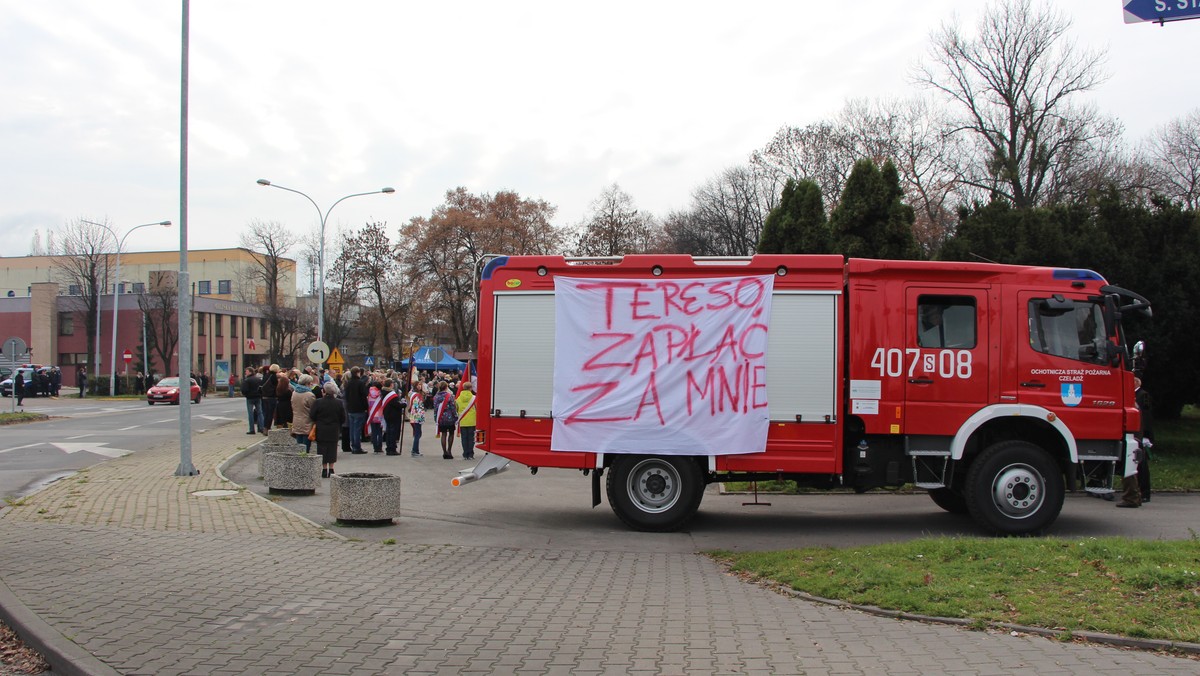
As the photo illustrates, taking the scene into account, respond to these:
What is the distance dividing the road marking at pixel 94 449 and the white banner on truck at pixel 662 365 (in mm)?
→ 13034

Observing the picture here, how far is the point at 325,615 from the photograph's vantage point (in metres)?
6.54

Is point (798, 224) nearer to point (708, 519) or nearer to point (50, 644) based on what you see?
point (708, 519)

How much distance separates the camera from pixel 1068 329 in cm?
1068

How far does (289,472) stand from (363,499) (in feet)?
9.19

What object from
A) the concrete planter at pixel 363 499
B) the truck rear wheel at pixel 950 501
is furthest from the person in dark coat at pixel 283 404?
the truck rear wheel at pixel 950 501

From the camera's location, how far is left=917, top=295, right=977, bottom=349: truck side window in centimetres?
1059

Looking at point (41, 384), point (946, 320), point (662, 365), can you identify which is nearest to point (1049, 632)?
point (946, 320)

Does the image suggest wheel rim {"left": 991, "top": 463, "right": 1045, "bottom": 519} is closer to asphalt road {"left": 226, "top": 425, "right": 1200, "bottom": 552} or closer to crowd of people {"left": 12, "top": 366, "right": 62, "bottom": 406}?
asphalt road {"left": 226, "top": 425, "right": 1200, "bottom": 552}

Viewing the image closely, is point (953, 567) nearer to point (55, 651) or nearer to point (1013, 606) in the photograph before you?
point (1013, 606)

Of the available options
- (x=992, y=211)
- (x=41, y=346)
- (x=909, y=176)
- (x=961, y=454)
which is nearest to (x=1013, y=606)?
(x=961, y=454)

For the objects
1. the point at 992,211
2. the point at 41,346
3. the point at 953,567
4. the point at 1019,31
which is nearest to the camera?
the point at 953,567

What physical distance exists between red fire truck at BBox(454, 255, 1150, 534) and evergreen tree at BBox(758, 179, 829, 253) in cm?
1306

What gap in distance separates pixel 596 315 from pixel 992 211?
12403 mm

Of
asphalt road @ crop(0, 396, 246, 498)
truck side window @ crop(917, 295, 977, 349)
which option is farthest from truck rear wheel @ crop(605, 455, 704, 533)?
asphalt road @ crop(0, 396, 246, 498)
